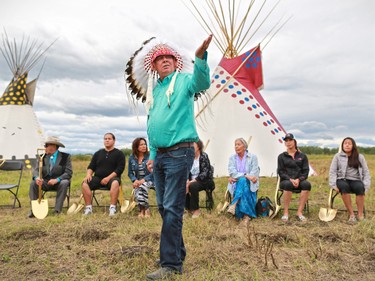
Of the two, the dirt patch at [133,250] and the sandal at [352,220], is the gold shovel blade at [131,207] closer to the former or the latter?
the dirt patch at [133,250]

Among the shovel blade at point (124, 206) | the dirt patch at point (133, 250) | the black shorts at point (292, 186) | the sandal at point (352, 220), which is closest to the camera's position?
the dirt patch at point (133, 250)

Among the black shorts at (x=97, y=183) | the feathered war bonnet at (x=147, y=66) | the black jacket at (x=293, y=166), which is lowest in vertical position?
the black shorts at (x=97, y=183)

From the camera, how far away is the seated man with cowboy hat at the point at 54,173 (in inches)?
211

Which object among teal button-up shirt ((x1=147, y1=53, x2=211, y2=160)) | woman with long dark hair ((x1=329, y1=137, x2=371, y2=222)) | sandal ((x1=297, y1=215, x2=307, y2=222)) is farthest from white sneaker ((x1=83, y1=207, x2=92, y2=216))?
woman with long dark hair ((x1=329, y1=137, x2=371, y2=222))

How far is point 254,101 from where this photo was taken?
9.30 metres

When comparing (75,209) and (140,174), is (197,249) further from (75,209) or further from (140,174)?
(75,209)

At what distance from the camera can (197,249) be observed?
3254 mm

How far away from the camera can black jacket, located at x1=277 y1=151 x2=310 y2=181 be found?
503 cm

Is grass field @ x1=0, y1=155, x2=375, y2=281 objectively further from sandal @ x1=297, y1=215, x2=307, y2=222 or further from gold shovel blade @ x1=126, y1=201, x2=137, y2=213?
gold shovel blade @ x1=126, y1=201, x2=137, y2=213

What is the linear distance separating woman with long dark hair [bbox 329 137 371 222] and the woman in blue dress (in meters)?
1.02

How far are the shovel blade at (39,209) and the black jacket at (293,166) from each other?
3.14 metres

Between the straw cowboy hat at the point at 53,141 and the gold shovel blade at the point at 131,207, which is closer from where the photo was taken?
the gold shovel blade at the point at 131,207

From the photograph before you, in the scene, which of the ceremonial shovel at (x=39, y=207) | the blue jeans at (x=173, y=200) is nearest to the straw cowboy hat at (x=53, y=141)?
the ceremonial shovel at (x=39, y=207)

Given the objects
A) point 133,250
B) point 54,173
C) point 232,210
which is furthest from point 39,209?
point 232,210
